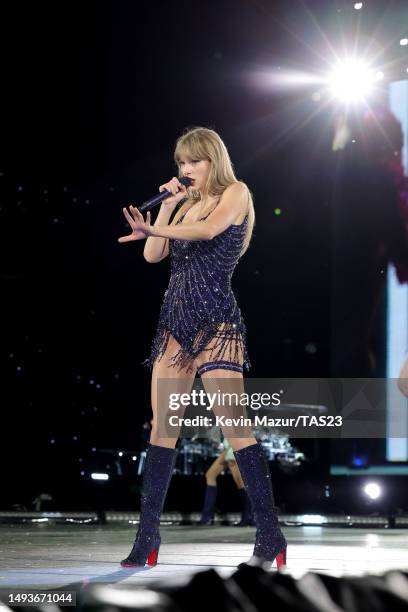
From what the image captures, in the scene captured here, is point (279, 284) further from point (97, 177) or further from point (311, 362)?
point (97, 177)

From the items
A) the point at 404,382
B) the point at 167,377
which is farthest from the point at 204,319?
the point at 404,382

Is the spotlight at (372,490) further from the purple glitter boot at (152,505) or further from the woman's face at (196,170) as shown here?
the woman's face at (196,170)

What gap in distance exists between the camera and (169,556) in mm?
3510

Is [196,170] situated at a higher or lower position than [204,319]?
higher

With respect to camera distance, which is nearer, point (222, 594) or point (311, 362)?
point (222, 594)

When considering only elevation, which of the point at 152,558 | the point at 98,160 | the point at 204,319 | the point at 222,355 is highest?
the point at 98,160

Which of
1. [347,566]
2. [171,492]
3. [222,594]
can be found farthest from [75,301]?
[222,594]

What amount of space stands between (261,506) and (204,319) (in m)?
0.63

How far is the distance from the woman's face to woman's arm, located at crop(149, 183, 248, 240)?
11 centimetres

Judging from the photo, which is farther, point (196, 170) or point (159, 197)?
point (196, 170)

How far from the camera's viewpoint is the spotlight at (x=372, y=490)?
869 centimetres

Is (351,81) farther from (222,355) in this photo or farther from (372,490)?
(222,355)

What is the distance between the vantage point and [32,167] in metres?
8.45

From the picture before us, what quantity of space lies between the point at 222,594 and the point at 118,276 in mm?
7975
